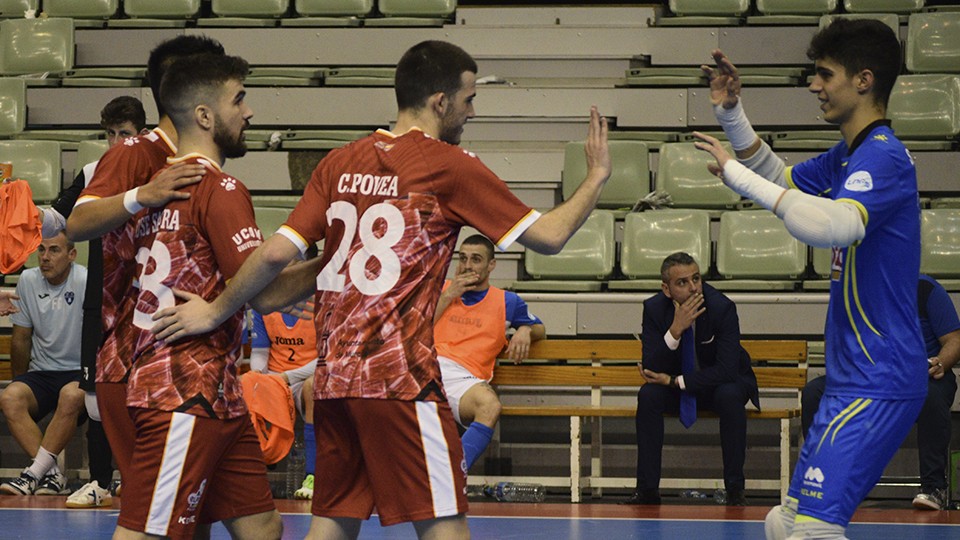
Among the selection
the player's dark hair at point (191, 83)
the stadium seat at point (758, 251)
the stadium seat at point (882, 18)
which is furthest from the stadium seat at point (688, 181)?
the player's dark hair at point (191, 83)

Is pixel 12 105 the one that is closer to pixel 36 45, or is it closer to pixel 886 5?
pixel 36 45

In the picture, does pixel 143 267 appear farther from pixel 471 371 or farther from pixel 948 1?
pixel 948 1

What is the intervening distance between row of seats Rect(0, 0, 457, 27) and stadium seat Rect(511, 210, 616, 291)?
3.34 meters

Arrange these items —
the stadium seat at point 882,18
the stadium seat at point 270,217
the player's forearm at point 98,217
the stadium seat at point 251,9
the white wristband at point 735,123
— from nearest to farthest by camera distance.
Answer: the player's forearm at point 98,217 → the white wristband at point 735,123 → the stadium seat at point 270,217 → the stadium seat at point 882,18 → the stadium seat at point 251,9

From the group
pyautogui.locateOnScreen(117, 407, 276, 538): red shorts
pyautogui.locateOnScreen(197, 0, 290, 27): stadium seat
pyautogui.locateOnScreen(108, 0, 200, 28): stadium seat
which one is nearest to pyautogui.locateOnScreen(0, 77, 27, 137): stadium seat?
pyautogui.locateOnScreen(108, 0, 200, 28): stadium seat

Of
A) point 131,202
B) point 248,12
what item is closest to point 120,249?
point 131,202

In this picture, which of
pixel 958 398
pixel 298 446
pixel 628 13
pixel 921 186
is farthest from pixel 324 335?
pixel 628 13

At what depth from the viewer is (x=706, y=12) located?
1184cm

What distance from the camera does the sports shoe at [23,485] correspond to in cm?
807

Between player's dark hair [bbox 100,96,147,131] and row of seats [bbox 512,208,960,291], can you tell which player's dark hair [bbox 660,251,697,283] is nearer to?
row of seats [bbox 512,208,960,291]

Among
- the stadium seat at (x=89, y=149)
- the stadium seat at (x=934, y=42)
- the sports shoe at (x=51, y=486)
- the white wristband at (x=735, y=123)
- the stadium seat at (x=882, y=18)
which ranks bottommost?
the sports shoe at (x=51, y=486)

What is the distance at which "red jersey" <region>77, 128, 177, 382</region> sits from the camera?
3.66 m

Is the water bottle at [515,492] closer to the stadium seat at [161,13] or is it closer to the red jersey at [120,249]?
the red jersey at [120,249]

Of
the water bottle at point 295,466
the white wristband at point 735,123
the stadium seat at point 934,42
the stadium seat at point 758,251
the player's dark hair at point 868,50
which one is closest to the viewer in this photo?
the player's dark hair at point 868,50
